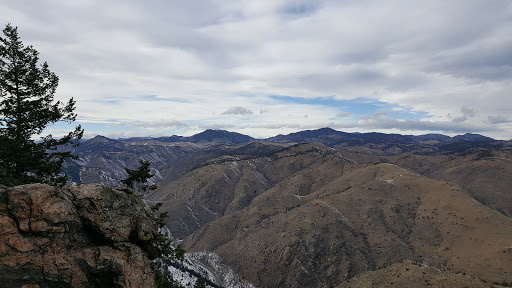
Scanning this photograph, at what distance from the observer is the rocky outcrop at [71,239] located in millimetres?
14102

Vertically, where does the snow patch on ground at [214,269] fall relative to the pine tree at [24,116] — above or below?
below

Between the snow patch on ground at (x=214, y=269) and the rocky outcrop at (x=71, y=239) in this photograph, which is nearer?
the rocky outcrop at (x=71, y=239)

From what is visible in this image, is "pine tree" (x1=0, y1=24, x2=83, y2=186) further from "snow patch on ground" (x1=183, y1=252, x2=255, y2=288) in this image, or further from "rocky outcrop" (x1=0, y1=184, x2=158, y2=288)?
"snow patch on ground" (x1=183, y1=252, x2=255, y2=288)

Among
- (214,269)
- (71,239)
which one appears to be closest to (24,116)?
(71,239)

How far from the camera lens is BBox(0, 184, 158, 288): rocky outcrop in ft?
46.3

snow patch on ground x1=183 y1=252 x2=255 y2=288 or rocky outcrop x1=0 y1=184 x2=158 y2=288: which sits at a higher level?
rocky outcrop x1=0 y1=184 x2=158 y2=288

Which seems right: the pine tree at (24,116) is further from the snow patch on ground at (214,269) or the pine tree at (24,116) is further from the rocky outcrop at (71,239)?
the snow patch on ground at (214,269)

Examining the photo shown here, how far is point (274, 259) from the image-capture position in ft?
483

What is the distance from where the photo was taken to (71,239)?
1598 centimetres

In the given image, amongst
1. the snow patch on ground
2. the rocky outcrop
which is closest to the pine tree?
A: the rocky outcrop

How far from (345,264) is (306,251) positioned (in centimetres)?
1988

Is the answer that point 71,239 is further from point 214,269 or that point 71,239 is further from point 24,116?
point 214,269

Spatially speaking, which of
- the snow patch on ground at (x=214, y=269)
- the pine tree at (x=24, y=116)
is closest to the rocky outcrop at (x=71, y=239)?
the pine tree at (x=24, y=116)

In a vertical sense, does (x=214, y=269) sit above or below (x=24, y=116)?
below
